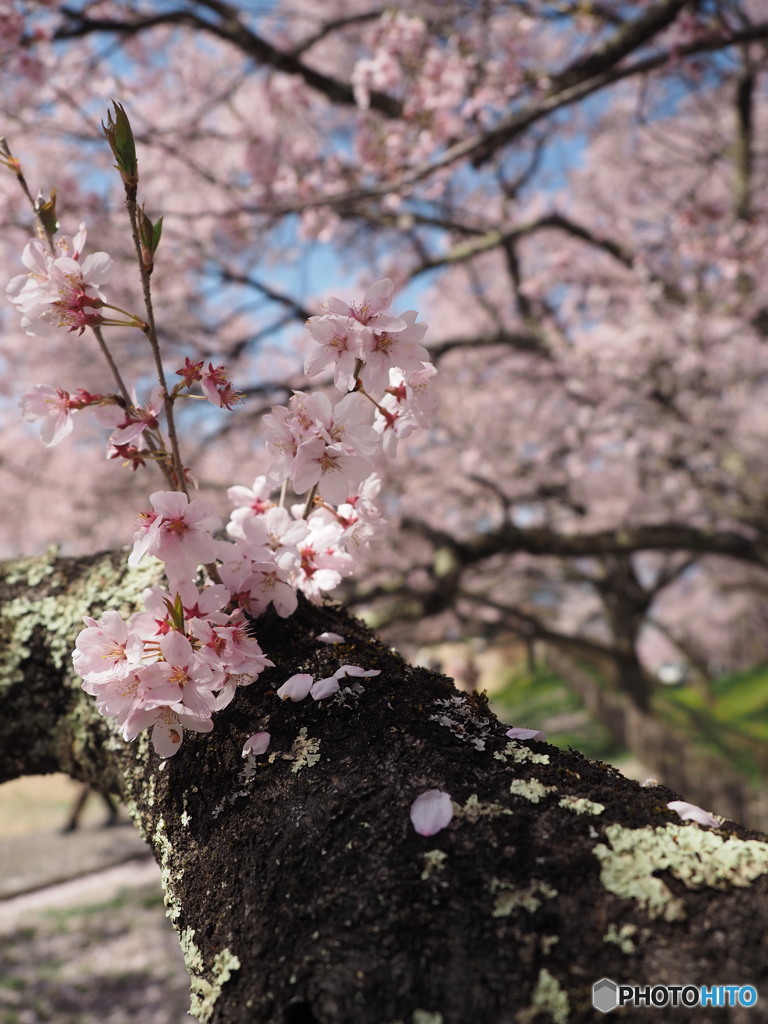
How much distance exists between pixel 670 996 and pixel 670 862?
0.15 meters

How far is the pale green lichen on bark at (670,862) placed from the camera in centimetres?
77

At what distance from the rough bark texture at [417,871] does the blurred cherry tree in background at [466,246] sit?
0.59 m

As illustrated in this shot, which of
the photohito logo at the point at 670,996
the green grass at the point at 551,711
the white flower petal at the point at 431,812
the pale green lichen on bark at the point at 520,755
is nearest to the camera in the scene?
the photohito logo at the point at 670,996

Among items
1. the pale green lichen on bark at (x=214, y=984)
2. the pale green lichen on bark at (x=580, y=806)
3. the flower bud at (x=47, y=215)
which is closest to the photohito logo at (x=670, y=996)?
the pale green lichen on bark at (x=580, y=806)

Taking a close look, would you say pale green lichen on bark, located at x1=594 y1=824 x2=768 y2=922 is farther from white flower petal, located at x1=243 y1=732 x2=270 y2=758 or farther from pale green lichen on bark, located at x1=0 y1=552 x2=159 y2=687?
pale green lichen on bark, located at x1=0 y1=552 x2=159 y2=687

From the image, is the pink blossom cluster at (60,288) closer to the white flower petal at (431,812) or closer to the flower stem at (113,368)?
the flower stem at (113,368)

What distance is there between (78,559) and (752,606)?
22882 millimetres

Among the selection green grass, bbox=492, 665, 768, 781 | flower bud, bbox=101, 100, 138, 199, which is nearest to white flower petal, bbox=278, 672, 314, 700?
flower bud, bbox=101, 100, 138, 199

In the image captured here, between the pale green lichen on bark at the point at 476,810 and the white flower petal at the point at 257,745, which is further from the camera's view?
the white flower petal at the point at 257,745

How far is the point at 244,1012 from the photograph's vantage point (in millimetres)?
811

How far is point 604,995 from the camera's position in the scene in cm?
69

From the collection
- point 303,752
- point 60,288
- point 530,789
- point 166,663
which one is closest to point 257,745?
point 303,752

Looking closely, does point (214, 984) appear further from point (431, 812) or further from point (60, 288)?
point (60, 288)

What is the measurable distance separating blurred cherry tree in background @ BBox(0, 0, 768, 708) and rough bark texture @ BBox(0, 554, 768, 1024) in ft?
1.93
